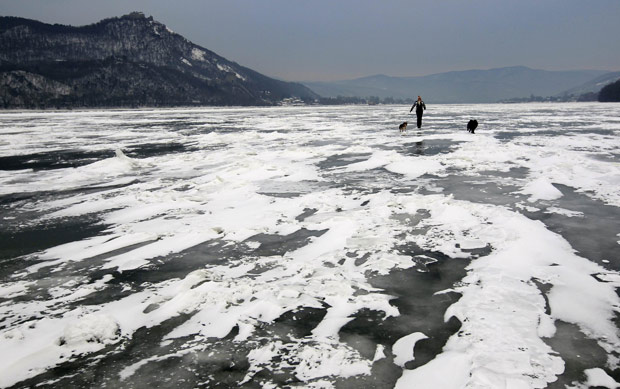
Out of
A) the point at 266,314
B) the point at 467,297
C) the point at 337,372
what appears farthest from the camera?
the point at 467,297

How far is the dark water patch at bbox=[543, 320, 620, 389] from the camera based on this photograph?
243 centimetres

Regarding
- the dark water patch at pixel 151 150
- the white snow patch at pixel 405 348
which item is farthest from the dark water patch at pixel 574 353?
the dark water patch at pixel 151 150

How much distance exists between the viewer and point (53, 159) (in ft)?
45.6

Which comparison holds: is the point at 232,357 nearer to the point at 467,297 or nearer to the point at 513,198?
the point at 467,297

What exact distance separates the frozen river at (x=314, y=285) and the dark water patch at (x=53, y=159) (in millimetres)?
4047

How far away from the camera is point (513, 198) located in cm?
721

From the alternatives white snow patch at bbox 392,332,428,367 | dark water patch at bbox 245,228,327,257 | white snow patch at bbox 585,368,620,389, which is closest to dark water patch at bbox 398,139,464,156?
dark water patch at bbox 245,228,327,257

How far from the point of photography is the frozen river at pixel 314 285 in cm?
261

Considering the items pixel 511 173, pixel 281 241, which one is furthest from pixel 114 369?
pixel 511 173

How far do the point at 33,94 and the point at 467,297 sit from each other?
18284 cm

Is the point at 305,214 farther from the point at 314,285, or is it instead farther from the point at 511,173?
the point at 511,173

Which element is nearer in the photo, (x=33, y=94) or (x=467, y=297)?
(x=467, y=297)

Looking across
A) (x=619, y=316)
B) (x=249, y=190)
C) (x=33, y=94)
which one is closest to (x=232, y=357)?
(x=619, y=316)

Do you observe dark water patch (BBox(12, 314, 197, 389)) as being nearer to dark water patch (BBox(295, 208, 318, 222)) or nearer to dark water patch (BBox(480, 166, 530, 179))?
dark water patch (BBox(295, 208, 318, 222))
